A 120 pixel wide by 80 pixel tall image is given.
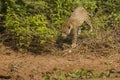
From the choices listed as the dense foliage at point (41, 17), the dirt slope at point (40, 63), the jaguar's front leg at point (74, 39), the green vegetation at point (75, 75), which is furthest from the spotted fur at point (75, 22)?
the green vegetation at point (75, 75)

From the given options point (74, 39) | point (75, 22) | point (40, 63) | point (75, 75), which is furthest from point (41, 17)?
point (75, 75)

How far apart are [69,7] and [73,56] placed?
5.44ft

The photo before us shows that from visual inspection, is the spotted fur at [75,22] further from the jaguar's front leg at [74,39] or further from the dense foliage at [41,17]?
the dense foliage at [41,17]

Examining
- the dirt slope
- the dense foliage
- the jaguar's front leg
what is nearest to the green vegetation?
the dirt slope

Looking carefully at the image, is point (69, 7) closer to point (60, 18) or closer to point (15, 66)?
point (60, 18)

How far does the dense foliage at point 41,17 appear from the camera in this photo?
11.7 m

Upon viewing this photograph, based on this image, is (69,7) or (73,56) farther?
(69,7)

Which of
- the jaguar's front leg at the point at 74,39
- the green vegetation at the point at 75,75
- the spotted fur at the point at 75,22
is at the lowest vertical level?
the green vegetation at the point at 75,75

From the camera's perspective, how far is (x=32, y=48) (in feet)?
38.6

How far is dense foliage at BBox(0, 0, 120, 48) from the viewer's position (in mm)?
11656

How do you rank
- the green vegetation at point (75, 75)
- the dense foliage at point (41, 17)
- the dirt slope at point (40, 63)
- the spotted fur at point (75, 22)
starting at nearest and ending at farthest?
the green vegetation at point (75, 75)
the dirt slope at point (40, 63)
the spotted fur at point (75, 22)
the dense foliage at point (41, 17)


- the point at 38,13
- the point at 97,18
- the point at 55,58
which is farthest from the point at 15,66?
the point at 97,18

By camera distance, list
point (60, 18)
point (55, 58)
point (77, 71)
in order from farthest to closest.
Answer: point (60, 18) < point (55, 58) < point (77, 71)

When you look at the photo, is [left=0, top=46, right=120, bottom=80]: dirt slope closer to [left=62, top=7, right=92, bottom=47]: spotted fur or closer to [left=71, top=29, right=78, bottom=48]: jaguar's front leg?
[left=71, top=29, right=78, bottom=48]: jaguar's front leg
